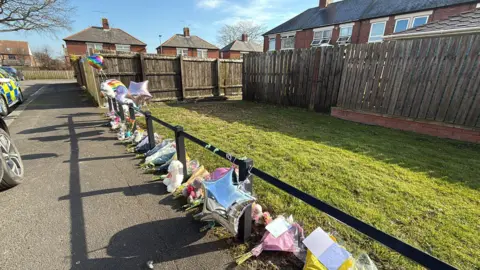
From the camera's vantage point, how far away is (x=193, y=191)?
2787mm

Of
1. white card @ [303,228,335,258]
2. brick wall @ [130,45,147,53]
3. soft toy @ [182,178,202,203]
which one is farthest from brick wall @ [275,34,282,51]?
white card @ [303,228,335,258]

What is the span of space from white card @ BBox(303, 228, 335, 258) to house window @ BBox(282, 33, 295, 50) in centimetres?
2438

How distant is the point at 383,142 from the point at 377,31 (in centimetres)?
1670

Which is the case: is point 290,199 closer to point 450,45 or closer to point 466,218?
point 466,218

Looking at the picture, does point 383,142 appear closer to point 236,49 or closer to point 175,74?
point 175,74

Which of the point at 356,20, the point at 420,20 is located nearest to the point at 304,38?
the point at 356,20

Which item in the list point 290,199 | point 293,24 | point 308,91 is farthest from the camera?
point 293,24

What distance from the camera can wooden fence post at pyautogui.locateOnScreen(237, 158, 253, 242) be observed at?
204cm

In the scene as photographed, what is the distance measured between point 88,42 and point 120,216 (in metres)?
39.4

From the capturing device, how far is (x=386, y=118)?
237 inches

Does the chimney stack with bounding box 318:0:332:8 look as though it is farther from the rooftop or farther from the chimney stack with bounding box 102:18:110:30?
the chimney stack with bounding box 102:18:110:30

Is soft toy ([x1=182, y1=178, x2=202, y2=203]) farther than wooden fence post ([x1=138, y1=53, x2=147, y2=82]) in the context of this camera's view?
No

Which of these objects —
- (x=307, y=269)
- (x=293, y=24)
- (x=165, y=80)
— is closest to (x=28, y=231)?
(x=307, y=269)

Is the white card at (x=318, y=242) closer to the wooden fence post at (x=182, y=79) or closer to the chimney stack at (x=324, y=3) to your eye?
the wooden fence post at (x=182, y=79)
